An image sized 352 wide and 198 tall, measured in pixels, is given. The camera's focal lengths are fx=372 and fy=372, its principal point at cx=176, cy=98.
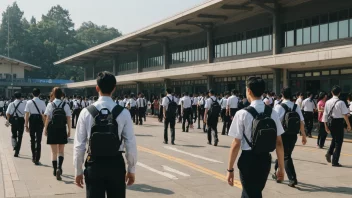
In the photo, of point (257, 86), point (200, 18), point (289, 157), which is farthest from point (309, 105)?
point (200, 18)

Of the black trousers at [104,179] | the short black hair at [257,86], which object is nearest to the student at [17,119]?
the black trousers at [104,179]

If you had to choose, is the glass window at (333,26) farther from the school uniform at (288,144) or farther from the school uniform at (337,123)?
the school uniform at (288,144)

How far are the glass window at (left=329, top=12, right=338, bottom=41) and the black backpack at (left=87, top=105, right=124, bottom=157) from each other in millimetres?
18820

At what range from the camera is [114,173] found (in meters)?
3.76

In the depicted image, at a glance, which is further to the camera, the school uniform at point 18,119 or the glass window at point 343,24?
the glass window at point 343,24

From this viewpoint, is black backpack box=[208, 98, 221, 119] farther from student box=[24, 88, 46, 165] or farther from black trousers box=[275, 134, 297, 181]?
student box=[24, 88, 46, 165]

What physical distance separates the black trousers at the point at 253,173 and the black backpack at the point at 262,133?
0.32 ft

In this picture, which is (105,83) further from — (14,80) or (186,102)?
(14,80)

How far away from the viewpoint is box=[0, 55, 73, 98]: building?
56.4 metres

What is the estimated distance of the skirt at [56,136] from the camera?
319 inches

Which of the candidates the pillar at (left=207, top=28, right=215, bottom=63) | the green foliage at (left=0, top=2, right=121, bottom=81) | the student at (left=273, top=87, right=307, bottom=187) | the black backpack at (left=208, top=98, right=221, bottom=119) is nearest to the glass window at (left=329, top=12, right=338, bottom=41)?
the black backpack at (left=208, top=98, right=221, bottom=119)

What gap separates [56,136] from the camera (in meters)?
8.12

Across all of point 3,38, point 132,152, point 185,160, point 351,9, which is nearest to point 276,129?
point 132,152

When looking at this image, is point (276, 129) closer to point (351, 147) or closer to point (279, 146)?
point (279, 146)
